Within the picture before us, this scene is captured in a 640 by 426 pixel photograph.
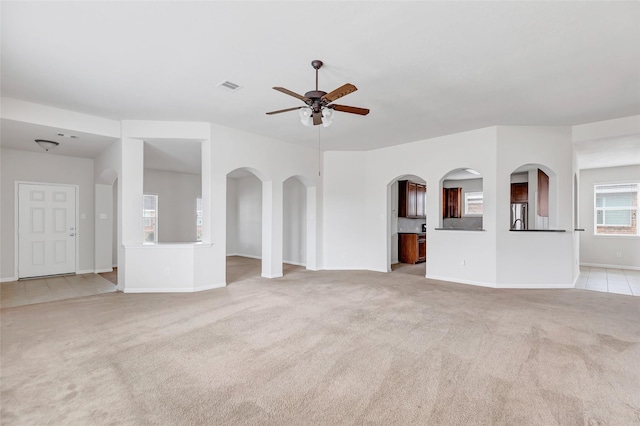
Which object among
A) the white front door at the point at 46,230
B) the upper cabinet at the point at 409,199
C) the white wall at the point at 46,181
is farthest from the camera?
the upper cabinet at the point at 409,199

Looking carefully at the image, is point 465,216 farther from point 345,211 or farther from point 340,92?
point 340,92

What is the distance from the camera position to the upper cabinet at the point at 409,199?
8.59m

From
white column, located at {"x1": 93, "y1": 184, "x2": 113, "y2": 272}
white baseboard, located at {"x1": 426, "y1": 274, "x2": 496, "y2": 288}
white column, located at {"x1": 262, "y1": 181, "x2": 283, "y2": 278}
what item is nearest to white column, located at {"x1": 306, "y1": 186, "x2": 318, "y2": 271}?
white column, located at {"x1": 262, "y1": 181, "x2": 283, "y2": 278}

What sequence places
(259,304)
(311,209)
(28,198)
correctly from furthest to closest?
(311,209) → (28,198) → (259,304)

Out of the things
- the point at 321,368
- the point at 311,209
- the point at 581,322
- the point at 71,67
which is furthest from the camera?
the point at 311,209

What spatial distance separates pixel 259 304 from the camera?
4.35m

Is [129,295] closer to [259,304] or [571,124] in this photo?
[259,304]

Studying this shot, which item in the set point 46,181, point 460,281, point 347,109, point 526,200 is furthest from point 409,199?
point 46,181

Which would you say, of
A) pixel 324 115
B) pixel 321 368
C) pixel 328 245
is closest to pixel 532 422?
pixel 321 368

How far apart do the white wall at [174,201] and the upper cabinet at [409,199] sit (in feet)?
19.1

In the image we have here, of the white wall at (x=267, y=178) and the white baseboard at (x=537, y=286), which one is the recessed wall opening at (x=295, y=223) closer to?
the white wall at (x=267, y=178)

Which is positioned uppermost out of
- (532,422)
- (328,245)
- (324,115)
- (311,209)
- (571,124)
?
(571,124)

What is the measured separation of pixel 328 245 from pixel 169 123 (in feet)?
13.4

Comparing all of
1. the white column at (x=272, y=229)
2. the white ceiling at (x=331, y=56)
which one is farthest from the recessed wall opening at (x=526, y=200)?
the white column at (x=272, y=229)
